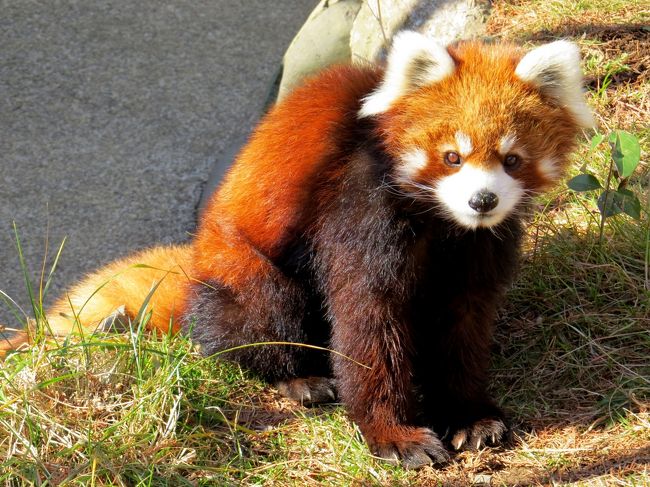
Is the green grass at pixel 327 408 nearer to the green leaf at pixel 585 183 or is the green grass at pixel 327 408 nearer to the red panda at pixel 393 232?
the red panda at pixel 393 232

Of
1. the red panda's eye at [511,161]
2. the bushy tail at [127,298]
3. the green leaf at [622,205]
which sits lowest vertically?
the bushy tail at [127,298]

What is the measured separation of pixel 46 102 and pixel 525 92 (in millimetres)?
4908

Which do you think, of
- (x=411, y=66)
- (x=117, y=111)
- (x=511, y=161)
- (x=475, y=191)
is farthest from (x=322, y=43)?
(x=475, y=191)

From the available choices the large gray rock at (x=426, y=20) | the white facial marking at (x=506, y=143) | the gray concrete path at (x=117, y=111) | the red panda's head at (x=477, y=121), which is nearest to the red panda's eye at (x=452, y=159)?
the red panda's head at (x=477, y=121)

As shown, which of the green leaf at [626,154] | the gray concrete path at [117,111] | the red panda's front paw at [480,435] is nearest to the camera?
the red panda's front paw at [480,435]

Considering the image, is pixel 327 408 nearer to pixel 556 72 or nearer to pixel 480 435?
pixel 480 435

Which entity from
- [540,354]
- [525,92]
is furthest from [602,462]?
[525,92]

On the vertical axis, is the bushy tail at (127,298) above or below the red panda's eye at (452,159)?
below

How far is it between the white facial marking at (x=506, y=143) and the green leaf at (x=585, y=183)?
0.93 m

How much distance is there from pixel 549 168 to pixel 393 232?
1.98ft

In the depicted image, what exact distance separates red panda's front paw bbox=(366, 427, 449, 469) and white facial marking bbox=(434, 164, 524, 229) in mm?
820

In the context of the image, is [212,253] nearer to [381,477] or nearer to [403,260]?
[403,260]

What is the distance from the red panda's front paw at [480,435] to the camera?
121 inches

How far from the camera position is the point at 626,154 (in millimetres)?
3443
